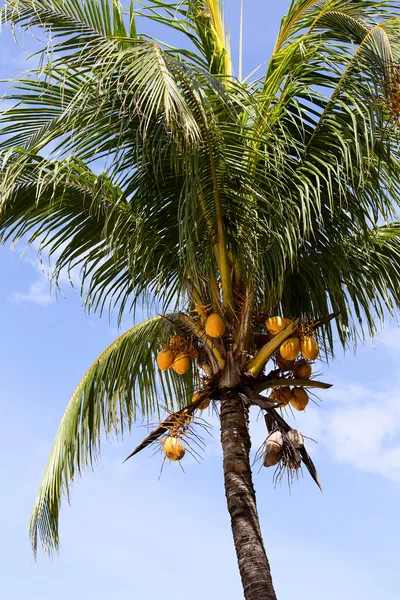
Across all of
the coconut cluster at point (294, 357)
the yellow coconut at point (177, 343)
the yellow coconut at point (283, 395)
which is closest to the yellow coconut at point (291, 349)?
the coconut cluster at point (294, 357)

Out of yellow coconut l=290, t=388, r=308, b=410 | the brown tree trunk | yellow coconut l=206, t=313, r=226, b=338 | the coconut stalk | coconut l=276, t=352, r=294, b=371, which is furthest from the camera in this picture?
yellow coconut l=290, t=388, r=308, b=410

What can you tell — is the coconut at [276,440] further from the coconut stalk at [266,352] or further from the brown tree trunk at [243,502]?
the coconut stalk at [266,352]

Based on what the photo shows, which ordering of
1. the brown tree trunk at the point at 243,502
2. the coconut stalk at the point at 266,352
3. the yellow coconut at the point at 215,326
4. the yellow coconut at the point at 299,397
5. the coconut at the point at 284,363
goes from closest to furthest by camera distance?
the brown tree trunk at the point at 243,502 → the yellow coconut at the point at 215,326 → the coconut stalk at the point at 266,352 → the coconut at the point at 284,363 → the yellow coconut at the point at 299,397

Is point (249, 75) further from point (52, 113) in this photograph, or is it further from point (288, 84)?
point (52, 113)

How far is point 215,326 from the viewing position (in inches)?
216

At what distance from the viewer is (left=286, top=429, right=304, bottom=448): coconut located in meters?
5.49

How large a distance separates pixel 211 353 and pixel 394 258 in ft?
6.41

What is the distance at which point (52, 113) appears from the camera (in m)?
6.02

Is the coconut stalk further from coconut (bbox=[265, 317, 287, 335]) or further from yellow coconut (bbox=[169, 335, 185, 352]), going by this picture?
yellow coconut (bbox=[169, 335, 185, 352])

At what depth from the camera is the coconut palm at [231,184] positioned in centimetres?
525

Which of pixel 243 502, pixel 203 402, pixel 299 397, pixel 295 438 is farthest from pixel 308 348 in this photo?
pixel 243 502

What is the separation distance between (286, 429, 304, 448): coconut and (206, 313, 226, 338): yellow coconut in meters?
0.81

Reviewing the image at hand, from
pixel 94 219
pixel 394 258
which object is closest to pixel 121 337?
pixel 94 219

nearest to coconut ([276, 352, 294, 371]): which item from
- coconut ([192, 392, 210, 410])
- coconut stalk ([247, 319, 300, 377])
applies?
coconut stalk ([247, 319, 300, 377])
